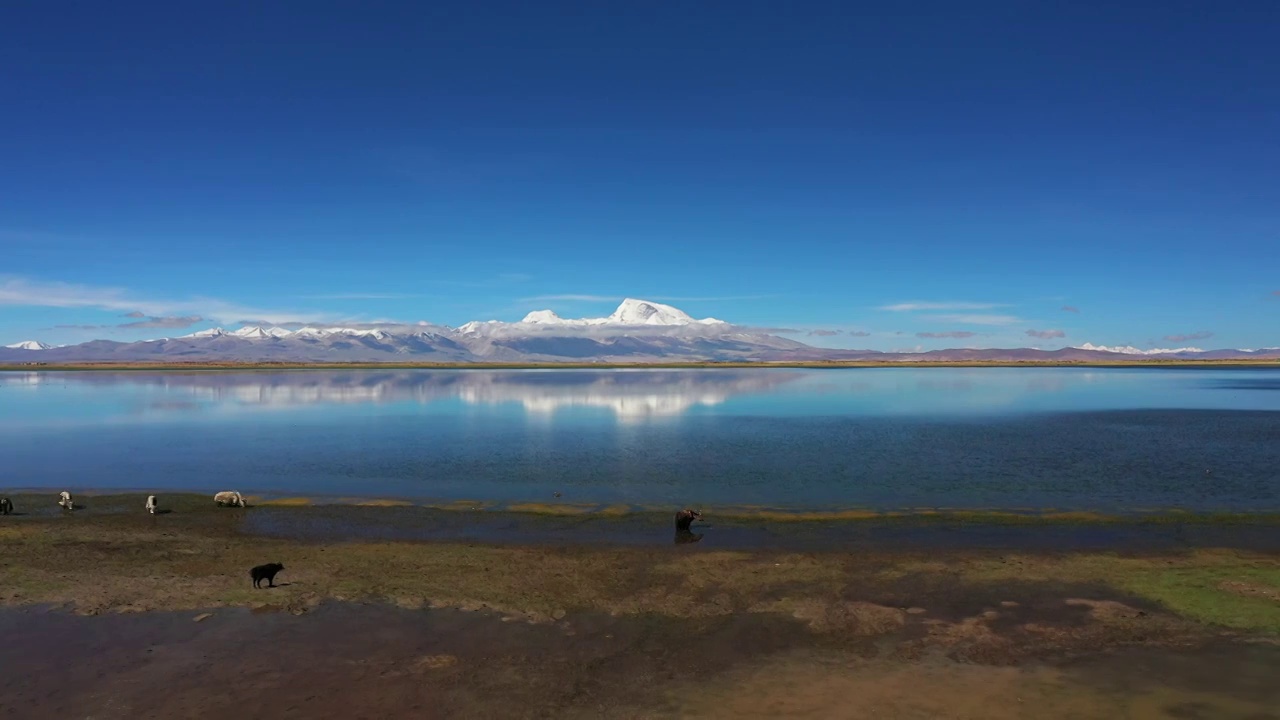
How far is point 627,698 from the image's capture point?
443 inches

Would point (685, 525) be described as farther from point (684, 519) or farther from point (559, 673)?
point (559, 673)

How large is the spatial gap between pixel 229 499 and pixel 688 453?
2076 centimetres

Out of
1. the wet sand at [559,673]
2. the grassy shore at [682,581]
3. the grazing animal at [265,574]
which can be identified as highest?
the grazing animal at [265,574]

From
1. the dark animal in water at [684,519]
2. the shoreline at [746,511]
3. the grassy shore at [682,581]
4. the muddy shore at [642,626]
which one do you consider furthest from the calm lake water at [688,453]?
the grassy shore at [682,581]

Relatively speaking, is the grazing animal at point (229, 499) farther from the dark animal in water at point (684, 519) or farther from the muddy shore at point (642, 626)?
the dark animal in water at point (684, 519)

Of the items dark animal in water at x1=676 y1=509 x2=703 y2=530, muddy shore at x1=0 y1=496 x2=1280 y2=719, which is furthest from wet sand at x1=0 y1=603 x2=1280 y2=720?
dark animal in water at x1=676 y1=509 x2=703 y2=530

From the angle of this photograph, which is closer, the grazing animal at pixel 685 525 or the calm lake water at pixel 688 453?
the grazing animal at pixel 685 525

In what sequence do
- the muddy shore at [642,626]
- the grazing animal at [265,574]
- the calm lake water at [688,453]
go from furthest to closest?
the calm lake water at [688,453] < the grazing animal at [265,574] < the muddy shore at [642,626]

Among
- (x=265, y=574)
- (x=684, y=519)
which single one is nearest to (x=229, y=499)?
(x=265, y=574)

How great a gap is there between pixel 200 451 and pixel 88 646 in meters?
31.1

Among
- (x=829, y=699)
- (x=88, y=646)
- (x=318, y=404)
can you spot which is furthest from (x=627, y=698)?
(x=318, y=404)

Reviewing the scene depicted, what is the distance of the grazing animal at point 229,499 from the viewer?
2602cm

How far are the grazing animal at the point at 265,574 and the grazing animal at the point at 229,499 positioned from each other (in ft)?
34.7

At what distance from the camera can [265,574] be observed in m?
16.5
